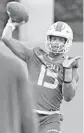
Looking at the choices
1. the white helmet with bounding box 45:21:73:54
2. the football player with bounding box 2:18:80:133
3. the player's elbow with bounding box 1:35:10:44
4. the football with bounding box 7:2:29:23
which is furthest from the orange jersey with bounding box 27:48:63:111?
the football with bounding box 7:2:29:23

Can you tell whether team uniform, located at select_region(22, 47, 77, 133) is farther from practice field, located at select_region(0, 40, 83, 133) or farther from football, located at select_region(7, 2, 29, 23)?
practice field, located at select_region(0, 40, 83, 133)

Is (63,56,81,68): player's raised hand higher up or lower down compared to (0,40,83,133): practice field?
higher up

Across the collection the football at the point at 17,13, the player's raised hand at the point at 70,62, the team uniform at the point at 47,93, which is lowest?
the team uniform at the point at 47,93

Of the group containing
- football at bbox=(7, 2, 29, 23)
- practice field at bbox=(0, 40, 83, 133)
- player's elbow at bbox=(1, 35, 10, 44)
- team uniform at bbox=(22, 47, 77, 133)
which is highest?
football at bbox=(7, 2, 29, 23)

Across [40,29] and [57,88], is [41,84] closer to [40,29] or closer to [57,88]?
[57,88]

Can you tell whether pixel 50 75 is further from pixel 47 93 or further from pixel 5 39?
pixel 5 39

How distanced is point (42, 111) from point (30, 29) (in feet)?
13.4

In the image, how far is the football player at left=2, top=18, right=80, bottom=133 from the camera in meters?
6.87

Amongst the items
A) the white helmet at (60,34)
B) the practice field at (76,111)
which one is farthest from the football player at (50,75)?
the practice field at (76,111)

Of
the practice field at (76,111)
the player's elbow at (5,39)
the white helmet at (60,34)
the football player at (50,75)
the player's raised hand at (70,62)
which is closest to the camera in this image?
the player's raised hand at (70,62)

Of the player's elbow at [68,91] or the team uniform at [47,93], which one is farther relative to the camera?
the team uniform at [47,93]

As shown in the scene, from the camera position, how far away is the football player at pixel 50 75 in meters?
6.87

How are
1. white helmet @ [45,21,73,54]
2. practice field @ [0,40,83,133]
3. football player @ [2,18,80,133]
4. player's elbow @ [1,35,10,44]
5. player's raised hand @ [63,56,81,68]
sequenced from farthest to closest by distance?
practice field @ [0,40,83,133], player's elbow @ [1,35,10,44], white helmet @ [45,21,73,54], football player @ [2,18,80,133], player's raised hand @ [63,56,81,68]

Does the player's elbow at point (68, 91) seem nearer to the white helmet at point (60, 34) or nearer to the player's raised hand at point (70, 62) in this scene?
the player's raised hand at point (70, 62)
